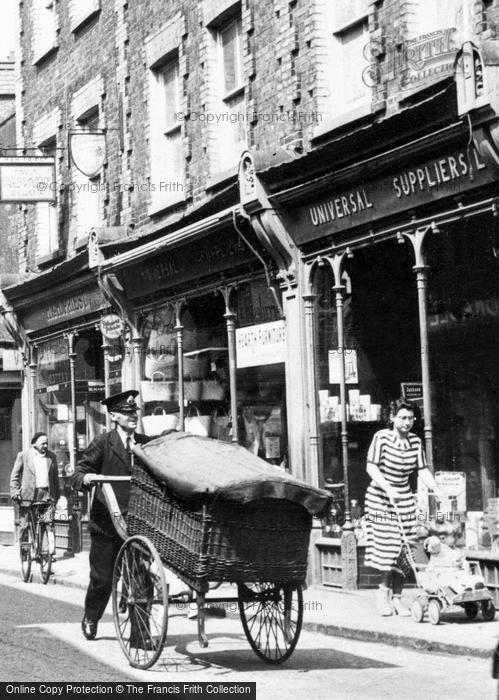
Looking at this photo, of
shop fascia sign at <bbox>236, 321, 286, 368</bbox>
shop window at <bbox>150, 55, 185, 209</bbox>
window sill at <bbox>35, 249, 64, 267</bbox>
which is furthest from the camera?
window sill at <bbox>35, 249, 64, 267</bbox>

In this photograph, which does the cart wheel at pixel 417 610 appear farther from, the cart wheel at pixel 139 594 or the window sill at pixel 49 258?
the window sill at pixel 49 258

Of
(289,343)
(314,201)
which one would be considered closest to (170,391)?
(289,343)

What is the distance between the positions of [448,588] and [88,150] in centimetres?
1195

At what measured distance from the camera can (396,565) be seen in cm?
1209

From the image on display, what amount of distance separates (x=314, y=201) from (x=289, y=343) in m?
1.70

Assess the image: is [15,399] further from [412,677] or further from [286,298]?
[412,677]

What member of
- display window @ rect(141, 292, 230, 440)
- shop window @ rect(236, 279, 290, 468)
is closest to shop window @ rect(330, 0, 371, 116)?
shop window @ rect(236, 279, 290, 468)

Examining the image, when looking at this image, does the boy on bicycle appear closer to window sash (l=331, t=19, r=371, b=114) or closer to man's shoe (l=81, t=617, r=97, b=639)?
window sash (l=331, t=19, r=371, b=114)

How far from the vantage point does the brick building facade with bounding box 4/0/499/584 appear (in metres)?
12.9

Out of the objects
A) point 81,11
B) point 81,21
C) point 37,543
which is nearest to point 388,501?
point 37,543

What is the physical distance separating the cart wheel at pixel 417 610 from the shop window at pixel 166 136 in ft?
28.5

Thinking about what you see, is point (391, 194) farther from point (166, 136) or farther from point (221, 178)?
point (166, 136)

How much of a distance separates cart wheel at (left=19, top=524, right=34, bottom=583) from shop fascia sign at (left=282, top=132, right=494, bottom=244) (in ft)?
17.7

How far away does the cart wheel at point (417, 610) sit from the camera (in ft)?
37.2
